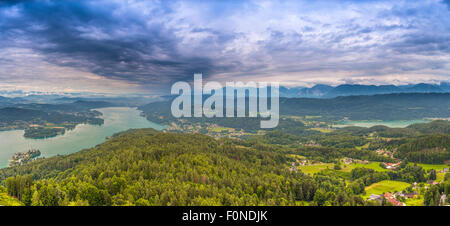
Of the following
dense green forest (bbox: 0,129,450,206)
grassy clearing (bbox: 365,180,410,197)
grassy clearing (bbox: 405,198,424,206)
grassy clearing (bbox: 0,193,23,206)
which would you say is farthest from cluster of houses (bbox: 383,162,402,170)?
grassy clearing (bbox: 0,193,23,206)

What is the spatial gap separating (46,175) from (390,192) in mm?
66465

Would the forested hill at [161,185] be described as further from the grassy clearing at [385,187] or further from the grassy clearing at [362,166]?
the grassy clearing at [362,166]

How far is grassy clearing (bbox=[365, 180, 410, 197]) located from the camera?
1307 inches

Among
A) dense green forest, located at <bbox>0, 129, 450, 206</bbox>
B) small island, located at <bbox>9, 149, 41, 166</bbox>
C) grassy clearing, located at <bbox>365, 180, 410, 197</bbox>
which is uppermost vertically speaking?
dense green forest, located at <bbox>0, 129, 450, 206</bbox>

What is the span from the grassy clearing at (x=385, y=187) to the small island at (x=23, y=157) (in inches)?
3509

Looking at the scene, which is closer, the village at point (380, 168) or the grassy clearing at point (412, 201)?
the grassy clearing at point (412, 201)

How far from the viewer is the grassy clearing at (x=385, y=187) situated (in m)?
33.2

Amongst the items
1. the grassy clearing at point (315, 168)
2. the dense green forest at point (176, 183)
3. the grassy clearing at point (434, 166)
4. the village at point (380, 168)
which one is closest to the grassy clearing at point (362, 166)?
the village at point (380, 168)

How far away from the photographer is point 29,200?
17.4 m

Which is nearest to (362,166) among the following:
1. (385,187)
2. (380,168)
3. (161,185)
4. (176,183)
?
(380,168)

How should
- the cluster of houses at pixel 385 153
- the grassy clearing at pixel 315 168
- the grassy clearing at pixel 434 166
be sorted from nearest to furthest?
the grassy clearing at pixel 434 166
the grassy clearing at pixel 315 168
the cluster of houses at pixel 385 153

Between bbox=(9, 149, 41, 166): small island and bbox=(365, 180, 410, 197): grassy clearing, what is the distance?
292 feet

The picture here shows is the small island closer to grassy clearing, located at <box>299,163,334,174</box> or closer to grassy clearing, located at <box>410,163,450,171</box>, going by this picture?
grassy clearing, located at <box>299,163,334,174</box>

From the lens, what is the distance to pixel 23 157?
62.9 m
